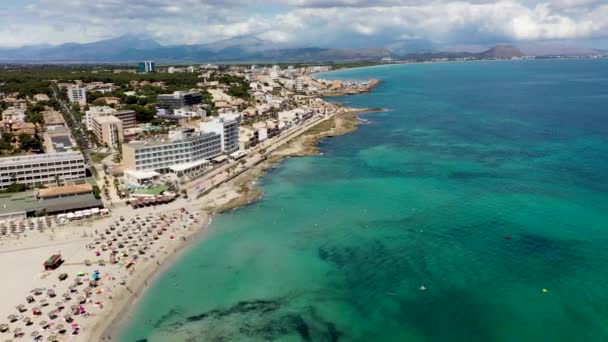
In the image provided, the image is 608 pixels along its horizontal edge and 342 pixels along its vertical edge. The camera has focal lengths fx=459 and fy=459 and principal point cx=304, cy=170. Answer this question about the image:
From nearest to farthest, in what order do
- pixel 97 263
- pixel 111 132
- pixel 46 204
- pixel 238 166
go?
pixel 97 263
pixel 46 204
pixel 238 166
pixel 111 132

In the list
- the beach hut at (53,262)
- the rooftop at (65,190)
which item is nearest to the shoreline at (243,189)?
the beach hut at (53,262)

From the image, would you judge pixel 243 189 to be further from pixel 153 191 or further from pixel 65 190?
pixel 65 190

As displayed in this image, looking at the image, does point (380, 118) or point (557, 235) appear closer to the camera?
point (557, 235)

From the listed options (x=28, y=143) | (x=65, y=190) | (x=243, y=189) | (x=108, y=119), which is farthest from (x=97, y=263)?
(x=108, y=119)

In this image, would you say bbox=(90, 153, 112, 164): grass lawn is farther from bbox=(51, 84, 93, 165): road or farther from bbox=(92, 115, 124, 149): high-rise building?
bbox=(92, 115, 124, 149): high-rise building

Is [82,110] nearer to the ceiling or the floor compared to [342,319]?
nearer to the ceiling

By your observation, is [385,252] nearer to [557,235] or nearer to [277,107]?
[557,235]

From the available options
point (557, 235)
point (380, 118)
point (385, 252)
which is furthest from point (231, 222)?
point (380, 118)
